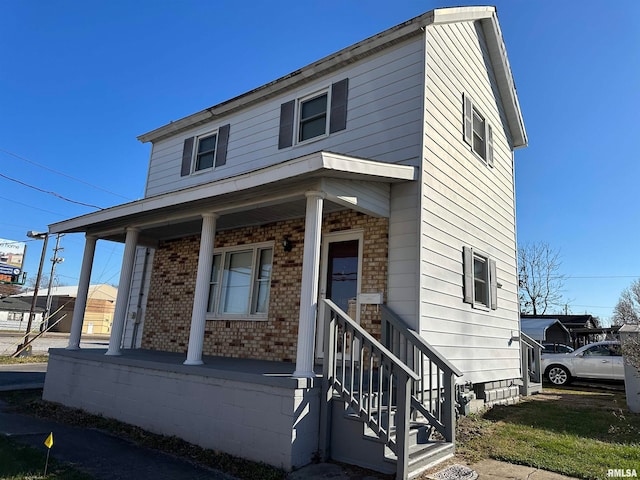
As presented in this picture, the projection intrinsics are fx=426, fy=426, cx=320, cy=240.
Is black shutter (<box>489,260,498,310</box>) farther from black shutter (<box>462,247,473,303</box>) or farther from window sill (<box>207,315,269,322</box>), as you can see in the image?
window sill (<box>207,315,269,322</box>)

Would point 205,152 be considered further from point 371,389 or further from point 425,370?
point 371,389

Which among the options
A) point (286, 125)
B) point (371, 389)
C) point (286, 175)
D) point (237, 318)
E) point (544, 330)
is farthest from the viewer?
point (544, 330)

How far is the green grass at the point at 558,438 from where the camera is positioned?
4.46 metres

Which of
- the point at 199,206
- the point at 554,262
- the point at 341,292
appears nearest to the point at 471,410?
the point at 341,292

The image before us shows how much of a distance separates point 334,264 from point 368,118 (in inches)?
99.3

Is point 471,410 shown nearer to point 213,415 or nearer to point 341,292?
point 341,292

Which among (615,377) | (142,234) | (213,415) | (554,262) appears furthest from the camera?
(554,262)

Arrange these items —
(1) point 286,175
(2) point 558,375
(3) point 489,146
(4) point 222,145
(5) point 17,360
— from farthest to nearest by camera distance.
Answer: (5) point 17,360
(2) point 558,375
(4) point 222,145
(3) point 489,146
(1) point 286,175

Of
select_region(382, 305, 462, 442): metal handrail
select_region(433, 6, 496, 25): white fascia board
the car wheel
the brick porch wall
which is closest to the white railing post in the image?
select_region(382, 305, 462, 442): metal handrail

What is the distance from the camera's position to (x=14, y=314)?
165 ft

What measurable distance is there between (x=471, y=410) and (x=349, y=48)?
6476 millimetres

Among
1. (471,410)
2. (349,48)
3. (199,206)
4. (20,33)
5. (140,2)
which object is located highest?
(20,33)

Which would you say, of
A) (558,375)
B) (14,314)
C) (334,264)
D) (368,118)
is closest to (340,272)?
(334,264)

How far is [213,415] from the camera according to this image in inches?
203
